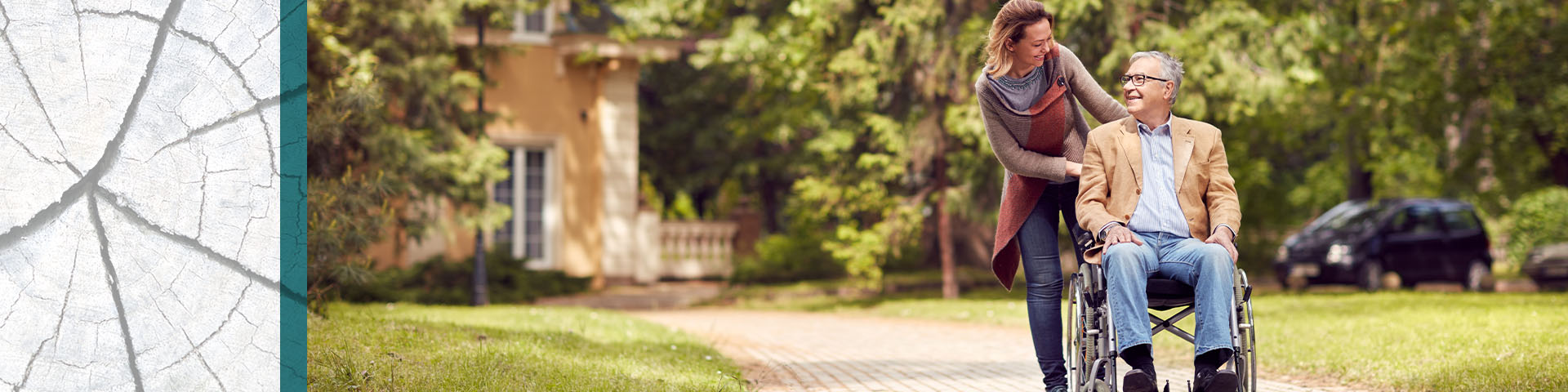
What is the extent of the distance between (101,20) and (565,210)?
1651cm

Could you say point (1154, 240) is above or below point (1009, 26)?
below

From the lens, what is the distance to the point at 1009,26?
15.8ft

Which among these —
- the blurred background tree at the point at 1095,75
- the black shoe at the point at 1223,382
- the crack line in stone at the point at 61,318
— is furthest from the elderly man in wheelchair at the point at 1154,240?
the blurred background tree at the point at 1095,75

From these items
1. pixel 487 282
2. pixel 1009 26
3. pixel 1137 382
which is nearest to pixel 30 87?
pixel 1009 26

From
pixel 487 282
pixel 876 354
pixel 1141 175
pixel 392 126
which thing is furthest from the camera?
pixel 487 282

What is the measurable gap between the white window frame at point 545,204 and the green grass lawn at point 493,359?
10.7 m

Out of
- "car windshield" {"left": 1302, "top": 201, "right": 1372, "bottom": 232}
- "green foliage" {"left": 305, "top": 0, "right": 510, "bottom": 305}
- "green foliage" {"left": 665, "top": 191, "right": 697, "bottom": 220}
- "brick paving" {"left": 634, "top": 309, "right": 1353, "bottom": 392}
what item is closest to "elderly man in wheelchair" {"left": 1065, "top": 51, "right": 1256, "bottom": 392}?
"brick paving" {"left": 634, "top": 309, "right": 1353, "bottom": 392}

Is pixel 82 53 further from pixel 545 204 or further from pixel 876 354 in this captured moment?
pixel 545 204

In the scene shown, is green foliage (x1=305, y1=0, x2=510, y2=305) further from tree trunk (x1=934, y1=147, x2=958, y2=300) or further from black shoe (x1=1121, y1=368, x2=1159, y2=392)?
black shoe (x1=1121, y1=368, x2=1159, y2=392)

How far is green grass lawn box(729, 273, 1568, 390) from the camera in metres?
6.28

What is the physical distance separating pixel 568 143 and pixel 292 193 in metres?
16.4

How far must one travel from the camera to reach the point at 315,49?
1156 centimetres

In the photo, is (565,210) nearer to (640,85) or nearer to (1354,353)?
(640,85)

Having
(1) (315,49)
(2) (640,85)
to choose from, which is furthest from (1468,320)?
(2) (640,85)
